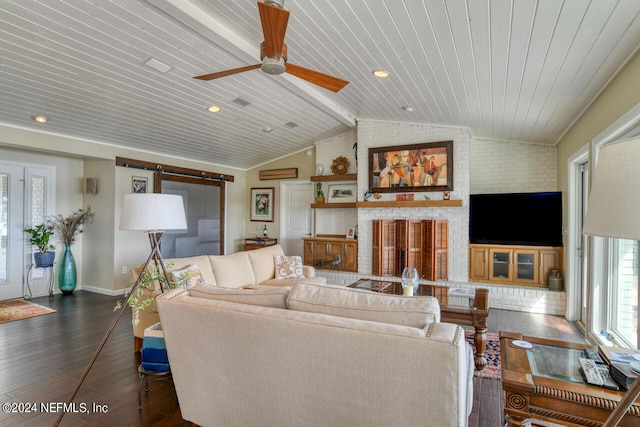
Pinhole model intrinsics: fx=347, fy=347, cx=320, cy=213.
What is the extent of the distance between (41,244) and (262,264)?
3.44 meters

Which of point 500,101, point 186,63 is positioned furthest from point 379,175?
point 186,63

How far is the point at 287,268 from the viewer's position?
4.73 meters

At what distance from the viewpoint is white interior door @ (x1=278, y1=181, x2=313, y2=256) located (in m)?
7.22

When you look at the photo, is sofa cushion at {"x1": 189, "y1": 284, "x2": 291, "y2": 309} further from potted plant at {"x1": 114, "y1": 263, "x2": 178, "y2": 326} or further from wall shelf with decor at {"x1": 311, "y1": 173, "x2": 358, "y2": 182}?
wall shelf with decor at {"x1": 311, "y1": 173, "x2": 358, "y2": 182}

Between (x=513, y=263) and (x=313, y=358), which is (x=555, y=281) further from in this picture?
(x=313, y=358)

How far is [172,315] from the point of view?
1869 millimetres

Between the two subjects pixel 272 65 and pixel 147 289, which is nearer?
pixel 272 65

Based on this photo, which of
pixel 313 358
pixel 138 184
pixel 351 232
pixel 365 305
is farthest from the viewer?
pixel 351 232

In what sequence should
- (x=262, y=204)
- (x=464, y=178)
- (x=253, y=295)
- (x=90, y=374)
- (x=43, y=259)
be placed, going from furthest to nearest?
1. (x=262, y=204)
2. (x=464, y=178)
3. (x=43, y=259)
4. (x=90, y=374)
5. (x=253, y=295)

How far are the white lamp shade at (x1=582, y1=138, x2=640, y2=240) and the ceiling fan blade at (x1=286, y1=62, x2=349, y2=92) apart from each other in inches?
68.8

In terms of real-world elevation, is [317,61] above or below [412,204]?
above

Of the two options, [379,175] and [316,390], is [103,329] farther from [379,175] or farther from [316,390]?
[379,175]

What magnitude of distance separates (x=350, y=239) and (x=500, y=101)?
3.35m

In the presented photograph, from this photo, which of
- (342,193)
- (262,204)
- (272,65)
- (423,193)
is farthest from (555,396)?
(262,204)
